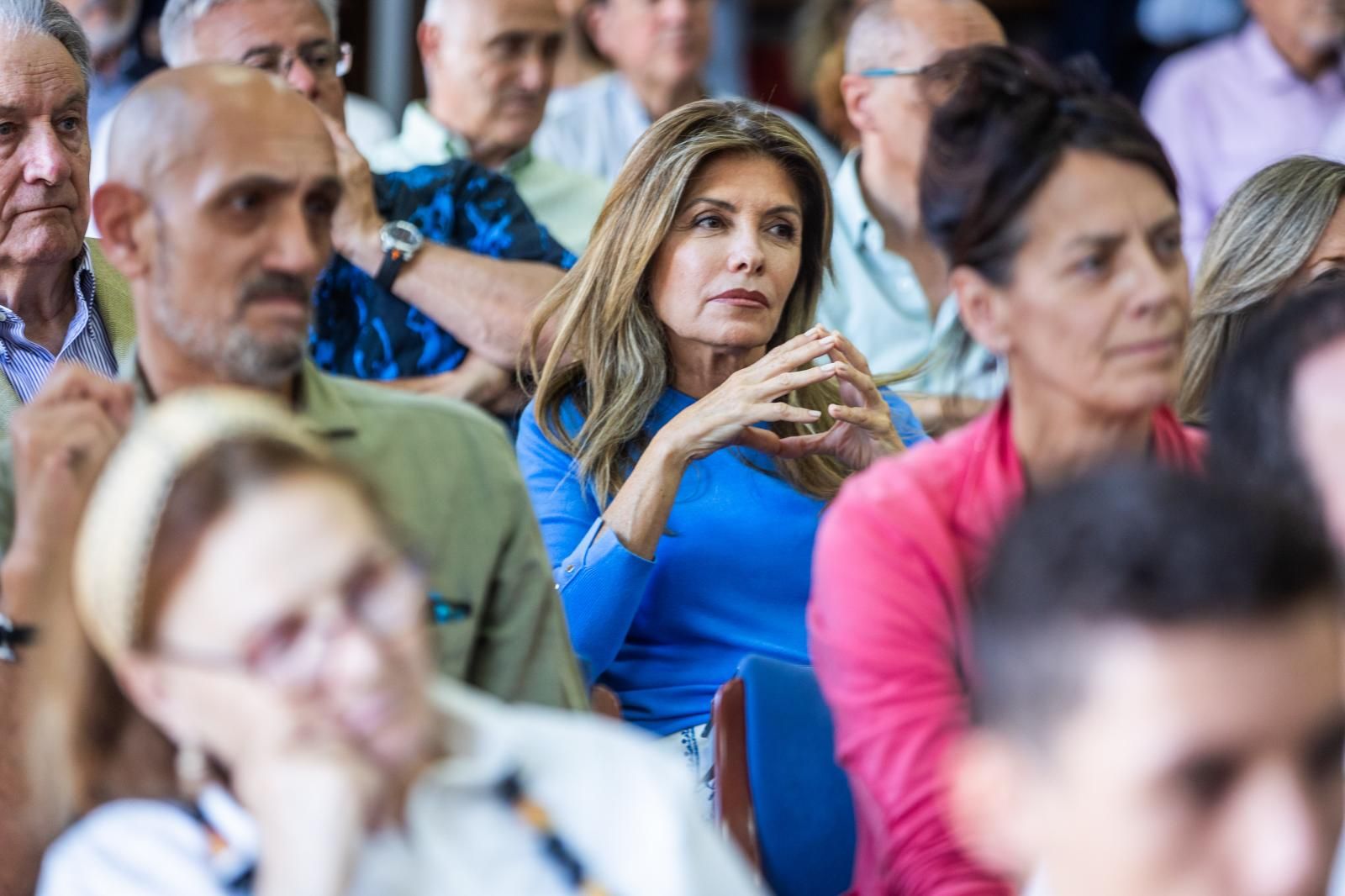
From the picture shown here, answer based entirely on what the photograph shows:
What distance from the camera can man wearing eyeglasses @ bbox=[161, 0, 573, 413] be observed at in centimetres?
278

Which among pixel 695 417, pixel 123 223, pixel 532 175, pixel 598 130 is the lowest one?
pixel 598 130

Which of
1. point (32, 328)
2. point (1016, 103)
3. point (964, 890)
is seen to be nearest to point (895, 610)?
point (964, 890)

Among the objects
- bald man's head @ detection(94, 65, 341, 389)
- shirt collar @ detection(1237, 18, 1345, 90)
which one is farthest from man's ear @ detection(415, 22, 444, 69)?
shirt collar @ detection(1237, 18, 1345, 90)

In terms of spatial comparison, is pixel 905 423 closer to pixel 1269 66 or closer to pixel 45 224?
pixel 45 224

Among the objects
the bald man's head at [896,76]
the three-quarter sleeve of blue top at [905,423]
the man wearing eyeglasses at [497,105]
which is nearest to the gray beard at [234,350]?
the three-quarter sleeve of blue top at [905,423]

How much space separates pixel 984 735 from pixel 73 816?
71 centimetres

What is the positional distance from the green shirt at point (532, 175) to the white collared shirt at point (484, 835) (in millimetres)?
2121

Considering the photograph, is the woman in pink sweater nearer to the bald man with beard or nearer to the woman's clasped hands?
the bald man with beard

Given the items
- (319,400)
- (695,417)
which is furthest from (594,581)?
(319,400)

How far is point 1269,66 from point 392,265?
2.33m

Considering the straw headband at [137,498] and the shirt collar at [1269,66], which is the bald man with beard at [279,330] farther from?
the shirt collar at [1269,66]

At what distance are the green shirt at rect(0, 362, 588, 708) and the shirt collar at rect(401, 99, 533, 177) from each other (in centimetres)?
161

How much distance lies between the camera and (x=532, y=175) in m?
3.38

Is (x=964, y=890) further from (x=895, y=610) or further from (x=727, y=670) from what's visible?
(x=727, y=670)
